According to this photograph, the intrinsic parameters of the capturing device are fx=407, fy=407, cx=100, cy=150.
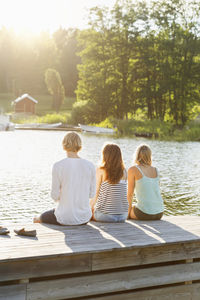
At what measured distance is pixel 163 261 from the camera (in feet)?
13.6

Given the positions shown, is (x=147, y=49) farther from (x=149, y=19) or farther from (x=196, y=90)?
(x=196, y=90)

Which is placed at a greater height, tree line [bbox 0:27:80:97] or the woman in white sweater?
tree line [bbox 0:27:80:97]

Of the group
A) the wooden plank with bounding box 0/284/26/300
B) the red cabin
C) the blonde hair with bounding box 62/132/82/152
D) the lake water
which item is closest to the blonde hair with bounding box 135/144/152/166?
the blonde hair with bounding box 62/132/82/152

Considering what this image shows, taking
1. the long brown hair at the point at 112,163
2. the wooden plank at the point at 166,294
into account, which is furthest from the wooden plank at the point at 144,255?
the long brown hair at the point at 112,163

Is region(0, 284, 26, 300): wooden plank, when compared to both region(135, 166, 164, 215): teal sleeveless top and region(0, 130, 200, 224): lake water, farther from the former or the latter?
region(0, 130, 200, 224): lake water

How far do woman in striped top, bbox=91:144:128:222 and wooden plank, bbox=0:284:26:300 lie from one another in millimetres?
1612

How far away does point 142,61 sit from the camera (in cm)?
4950

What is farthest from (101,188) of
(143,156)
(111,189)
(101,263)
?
(101,263)

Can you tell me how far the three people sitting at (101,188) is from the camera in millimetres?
4516

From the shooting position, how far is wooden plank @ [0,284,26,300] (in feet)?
11.3

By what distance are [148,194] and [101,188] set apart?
2.07 feet

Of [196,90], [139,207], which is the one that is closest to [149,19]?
[196,90]

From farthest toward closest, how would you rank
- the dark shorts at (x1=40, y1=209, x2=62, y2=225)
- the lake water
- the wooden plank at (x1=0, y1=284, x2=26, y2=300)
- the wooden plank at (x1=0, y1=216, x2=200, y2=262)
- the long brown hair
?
the lake water, the long brown hair, the dark shorts at (x1=40, y1=209, x2=62, y2=225), the wooden plank at (x1=0, y1=216, x2=200, y2=262), the wooden plank at (x1=0, y1=284, x2=26, y2=300)

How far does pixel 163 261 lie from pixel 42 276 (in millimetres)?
1275
